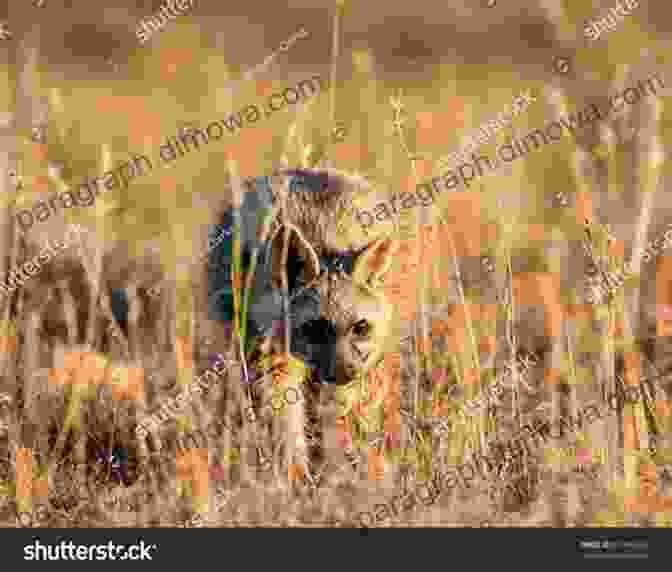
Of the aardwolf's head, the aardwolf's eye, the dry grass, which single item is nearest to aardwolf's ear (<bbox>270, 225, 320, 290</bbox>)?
the aardwolf's head

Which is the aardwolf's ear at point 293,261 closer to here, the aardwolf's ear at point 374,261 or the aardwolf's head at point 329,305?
the aardwolf's head at point 329,305

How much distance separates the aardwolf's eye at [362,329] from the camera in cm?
695

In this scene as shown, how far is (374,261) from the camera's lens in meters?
6.99

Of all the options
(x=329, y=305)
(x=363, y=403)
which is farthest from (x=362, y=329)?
(x=363, y=403)

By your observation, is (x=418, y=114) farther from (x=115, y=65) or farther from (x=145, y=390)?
(x=145, y=390)

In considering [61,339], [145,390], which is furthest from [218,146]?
[145,390]

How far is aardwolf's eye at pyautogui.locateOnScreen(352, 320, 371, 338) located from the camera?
6949 millimetres

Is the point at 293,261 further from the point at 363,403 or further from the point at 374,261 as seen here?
the point at 363,403

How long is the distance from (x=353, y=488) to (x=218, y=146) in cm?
648

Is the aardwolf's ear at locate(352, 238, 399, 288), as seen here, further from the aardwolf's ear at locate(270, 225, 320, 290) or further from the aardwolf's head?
the aardwolf's ear at locate(270, 225, 320, 290)

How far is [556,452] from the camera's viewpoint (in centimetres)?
647

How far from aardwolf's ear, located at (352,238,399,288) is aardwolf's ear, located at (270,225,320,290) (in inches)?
9.0

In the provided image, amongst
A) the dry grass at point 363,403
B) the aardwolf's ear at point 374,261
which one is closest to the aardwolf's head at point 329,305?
the aardwolf's ear at point 374,261

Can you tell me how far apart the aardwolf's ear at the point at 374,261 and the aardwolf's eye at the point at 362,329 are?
0.20m
